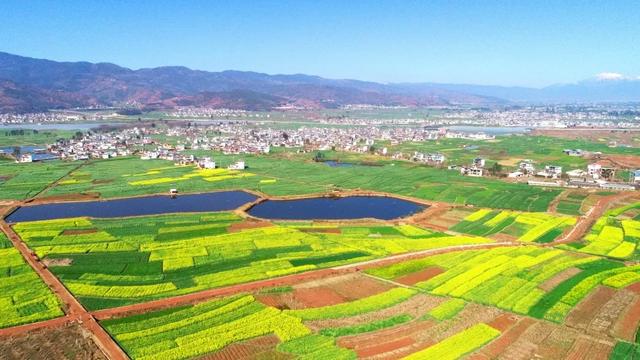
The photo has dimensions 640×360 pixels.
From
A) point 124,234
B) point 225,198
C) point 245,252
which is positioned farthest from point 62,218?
point 245,252

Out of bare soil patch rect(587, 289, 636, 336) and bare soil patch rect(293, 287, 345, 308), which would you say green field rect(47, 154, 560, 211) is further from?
bare soil patch rect(293, 287, 345, 308)

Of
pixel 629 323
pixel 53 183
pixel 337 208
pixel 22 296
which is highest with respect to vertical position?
pixel 53 183

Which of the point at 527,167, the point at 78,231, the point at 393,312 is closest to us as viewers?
the point at 393,312

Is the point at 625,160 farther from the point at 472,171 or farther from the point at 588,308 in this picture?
the point at 588,308

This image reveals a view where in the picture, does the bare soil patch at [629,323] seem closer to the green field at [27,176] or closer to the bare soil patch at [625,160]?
the green field at [27,176]

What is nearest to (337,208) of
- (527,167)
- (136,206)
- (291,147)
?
(136,206)

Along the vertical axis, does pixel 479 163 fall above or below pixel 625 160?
below

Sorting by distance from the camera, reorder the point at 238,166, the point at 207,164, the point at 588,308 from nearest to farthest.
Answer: the point at 588,308 → the point at 207,164 → the point at 238,166
